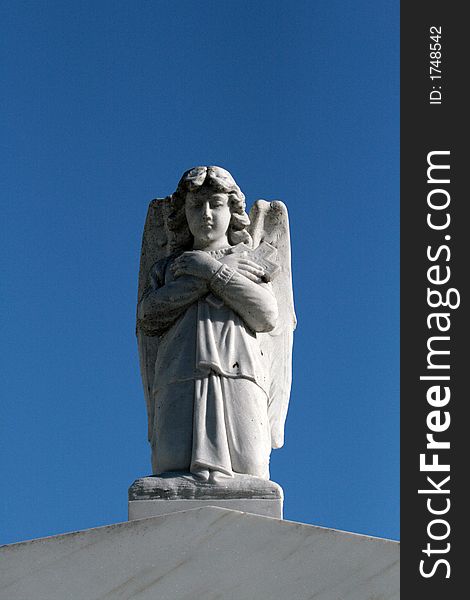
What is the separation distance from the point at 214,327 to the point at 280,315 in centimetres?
86

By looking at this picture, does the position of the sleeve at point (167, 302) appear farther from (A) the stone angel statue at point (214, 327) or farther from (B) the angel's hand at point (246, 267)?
(B) the angel's hand at point (246, 267)

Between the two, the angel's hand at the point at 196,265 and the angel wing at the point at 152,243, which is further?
the angel wing at the point at 152,243

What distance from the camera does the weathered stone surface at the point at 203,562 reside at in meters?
8.70

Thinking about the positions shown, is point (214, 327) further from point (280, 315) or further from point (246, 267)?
point (280, 315)

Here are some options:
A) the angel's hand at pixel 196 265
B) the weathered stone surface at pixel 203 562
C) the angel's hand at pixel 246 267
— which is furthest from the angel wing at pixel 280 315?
the weathered stone surface at pixel 203 562

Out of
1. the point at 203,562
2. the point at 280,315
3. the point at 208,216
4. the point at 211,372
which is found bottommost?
the point at 203,562

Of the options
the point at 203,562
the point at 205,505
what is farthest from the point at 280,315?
the point at 203,562

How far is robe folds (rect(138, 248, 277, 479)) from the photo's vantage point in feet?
32.7

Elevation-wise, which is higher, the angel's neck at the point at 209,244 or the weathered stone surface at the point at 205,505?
the angel's neck at the point at 209,244

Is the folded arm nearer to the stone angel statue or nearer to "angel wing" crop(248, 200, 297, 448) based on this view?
the stone angel statue

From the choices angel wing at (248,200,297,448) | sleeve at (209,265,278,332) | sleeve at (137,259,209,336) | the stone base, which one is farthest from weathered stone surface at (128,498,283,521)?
sleeve at (137,259,209,336)

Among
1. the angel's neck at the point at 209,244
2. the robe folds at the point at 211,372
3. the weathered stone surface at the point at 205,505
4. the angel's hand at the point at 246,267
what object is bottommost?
the weathered stone surface at the point at 205,505

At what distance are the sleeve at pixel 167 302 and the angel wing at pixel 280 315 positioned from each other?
674 millimetres

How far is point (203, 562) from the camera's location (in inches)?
350
